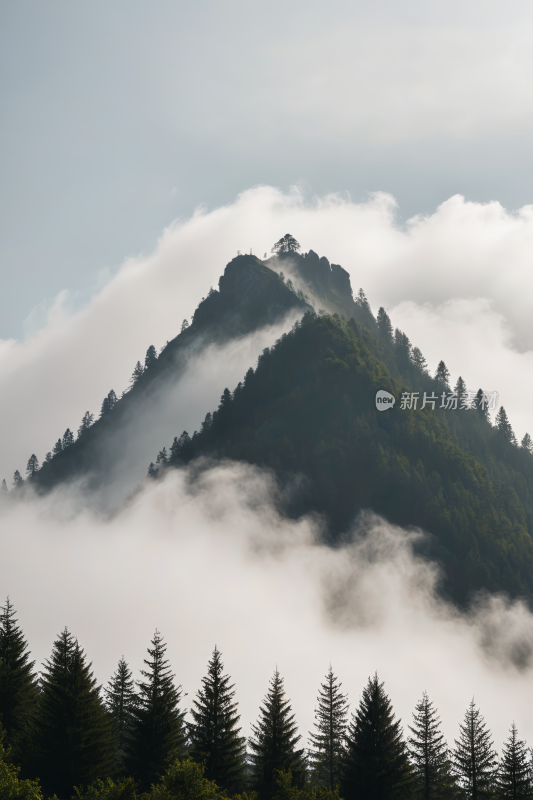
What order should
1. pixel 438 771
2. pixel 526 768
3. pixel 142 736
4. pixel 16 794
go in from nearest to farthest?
pixel 16 794 < pixel 142 736 < pixel 526 768 < pixel 438 771

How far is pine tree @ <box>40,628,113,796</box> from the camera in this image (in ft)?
194

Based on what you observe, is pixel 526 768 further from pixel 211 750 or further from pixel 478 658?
pixel 478 658

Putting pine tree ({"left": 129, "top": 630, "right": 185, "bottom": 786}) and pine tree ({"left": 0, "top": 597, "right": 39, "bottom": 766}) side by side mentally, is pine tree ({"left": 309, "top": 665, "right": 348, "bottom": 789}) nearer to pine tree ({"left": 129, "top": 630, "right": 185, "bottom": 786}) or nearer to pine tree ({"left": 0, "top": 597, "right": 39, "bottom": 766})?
pine tree ({"left": 129, "top": 630, "right": 185, "bottom": 786})

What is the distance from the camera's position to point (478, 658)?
652ft

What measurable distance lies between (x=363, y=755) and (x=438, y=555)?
450ft

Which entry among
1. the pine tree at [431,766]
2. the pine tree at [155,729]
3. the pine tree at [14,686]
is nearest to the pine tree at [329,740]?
the pine tree at [431,766]

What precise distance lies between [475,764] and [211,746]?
3235 cm

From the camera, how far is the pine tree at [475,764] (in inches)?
2874

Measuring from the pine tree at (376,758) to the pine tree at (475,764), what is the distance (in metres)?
10.5

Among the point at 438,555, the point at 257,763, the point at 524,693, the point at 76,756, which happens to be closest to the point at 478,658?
the point at 524,693

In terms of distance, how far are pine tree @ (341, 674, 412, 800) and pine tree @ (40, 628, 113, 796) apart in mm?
25999

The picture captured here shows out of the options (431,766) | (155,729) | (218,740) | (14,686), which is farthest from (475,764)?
(14,686)

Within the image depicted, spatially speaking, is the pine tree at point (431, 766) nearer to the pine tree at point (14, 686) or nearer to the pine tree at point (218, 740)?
the pine tree at point (218, 740)

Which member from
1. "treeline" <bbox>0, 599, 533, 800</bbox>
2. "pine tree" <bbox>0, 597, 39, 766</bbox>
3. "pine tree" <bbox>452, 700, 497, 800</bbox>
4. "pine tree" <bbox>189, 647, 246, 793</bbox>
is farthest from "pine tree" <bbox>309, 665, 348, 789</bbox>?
"pine tree" <bbox>0, 597, 39, 766</bbox>
